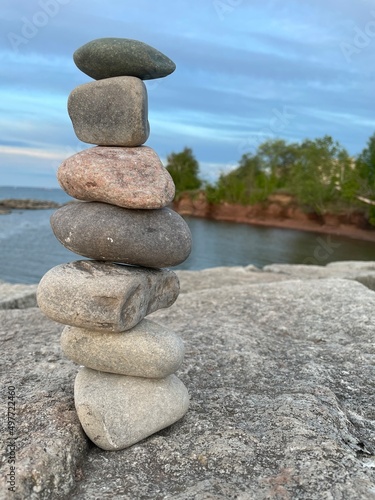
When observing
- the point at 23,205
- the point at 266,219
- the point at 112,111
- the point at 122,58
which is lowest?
the point at 23,205

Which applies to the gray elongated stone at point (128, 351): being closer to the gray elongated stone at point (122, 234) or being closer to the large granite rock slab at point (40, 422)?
the large granite rock slab at point (40, 422)

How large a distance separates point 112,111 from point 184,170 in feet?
341

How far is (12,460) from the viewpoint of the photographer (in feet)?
18.4

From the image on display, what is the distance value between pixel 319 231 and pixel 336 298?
212 feet

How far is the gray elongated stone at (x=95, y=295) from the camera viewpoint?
6.20 m

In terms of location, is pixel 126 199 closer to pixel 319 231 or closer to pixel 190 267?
pixel 190 267

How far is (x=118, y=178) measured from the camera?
637cm

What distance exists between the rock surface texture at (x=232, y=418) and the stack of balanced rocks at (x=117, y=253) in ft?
1.43

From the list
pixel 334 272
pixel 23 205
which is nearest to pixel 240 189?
pixel 23 205

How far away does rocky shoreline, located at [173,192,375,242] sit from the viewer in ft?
240

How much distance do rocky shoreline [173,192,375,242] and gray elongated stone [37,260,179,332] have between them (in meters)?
63.3

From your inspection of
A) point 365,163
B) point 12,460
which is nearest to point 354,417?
point 12,460

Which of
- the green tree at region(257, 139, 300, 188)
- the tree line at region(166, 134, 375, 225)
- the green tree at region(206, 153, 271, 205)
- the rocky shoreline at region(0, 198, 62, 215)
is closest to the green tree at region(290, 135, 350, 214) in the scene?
the tree line at region(166, 134, 375, 225)

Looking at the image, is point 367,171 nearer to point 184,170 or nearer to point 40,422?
point 184,170
